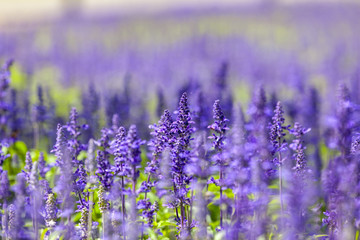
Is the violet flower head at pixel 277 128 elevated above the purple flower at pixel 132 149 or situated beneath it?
elevated above

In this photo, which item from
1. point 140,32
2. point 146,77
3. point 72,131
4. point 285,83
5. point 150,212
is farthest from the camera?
point 140,32

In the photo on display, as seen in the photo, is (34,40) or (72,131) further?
(34,40)

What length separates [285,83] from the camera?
875 inches

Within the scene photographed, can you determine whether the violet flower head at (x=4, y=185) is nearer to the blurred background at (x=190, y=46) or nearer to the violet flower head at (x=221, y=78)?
the violet flower head at (x=221, y=78)

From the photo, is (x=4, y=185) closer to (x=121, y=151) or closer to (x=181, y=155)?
(x=121, y=151)

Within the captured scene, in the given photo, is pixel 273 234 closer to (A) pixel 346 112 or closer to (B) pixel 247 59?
(A) pixel 346 112

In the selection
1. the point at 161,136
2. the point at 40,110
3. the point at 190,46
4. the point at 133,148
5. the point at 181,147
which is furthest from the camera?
the point at 190,46

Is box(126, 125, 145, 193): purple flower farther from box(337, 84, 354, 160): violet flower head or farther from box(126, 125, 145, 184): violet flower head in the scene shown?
box(337, 84, 354, 160): violet flower head

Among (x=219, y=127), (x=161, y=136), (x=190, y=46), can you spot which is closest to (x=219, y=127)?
(x=219, y=127)

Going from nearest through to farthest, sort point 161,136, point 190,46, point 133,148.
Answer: point 133,148 < point 161,136 < point 190,46

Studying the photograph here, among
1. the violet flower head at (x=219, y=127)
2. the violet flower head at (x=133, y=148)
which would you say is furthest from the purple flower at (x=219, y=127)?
the violet flower head at (x=133, y=148)

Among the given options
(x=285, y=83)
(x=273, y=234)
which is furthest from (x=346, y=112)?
(x=285, y=83)

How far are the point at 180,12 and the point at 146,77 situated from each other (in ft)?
68.1

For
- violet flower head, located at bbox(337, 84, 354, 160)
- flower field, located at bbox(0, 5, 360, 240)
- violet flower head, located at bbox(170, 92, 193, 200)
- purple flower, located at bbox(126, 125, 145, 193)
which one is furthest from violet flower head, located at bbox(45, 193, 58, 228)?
violet flower head, located at bbox(337, 84, 354, 160)
